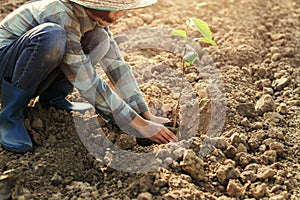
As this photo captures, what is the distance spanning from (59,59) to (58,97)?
0.40 meters

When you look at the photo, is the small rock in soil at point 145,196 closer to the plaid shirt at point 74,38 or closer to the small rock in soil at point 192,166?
the small rock in soil at point 192,166

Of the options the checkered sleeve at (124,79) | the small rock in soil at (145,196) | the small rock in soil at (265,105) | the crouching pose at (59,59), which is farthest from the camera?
the small rock in soil at (265,105)

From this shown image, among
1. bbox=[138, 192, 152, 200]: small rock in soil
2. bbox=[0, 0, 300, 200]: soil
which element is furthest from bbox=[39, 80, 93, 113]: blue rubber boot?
bbox=[138, 192, 152, 200]: small rock in soil

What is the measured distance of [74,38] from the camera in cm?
206

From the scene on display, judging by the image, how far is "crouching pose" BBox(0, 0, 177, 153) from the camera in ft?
6.66

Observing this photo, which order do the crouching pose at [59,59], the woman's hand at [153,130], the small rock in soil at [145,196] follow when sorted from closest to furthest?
the small rock in soil at [145,196] → the crouching pose at [59,59] → the woman's hand at [153,130]

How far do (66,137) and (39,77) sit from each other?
0.32m

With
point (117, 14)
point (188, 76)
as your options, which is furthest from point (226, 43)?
point (117, 14)

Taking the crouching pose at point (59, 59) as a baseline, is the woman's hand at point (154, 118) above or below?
below

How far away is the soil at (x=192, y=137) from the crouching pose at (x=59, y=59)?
0.30 feet

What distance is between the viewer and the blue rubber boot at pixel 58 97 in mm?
2393

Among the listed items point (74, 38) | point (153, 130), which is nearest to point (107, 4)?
point (74, 38)

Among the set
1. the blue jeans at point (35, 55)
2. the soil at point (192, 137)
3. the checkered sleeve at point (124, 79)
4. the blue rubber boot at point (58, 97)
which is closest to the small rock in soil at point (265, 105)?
the soil at point (192, 137)

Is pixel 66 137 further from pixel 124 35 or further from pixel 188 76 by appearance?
pixel 124 35
